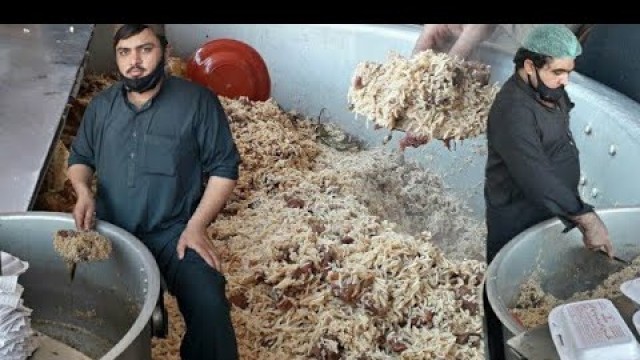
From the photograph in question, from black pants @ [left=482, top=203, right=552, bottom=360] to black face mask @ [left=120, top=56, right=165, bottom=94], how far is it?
0.59 meters

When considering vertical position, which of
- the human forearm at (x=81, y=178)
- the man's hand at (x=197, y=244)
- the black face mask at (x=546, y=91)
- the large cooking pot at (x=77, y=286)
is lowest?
the large cooking pot at (x=77, y=286)

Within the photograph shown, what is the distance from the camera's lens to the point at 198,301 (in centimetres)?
143

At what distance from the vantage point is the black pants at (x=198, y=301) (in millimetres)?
1427

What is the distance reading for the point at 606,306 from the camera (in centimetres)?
123

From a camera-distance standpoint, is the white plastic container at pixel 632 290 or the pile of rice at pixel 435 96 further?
the pile of rice at pixel 435 96

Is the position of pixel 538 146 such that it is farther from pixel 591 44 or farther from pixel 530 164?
pixel 591 44

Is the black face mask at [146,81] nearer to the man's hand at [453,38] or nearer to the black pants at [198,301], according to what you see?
the black pants at [198,301]

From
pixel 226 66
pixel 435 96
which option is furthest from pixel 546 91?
pixel 226 66

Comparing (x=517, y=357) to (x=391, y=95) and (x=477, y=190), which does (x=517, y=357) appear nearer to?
(x=477, y=190)

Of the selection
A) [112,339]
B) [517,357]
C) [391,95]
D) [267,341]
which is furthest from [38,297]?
[517,357]

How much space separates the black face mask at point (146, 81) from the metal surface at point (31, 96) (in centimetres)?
31

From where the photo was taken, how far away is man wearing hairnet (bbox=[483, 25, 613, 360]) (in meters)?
1.32

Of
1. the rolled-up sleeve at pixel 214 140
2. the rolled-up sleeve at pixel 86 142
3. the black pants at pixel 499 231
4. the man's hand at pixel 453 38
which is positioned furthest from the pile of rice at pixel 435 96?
the rolled-up sleeve at pixel 86 142

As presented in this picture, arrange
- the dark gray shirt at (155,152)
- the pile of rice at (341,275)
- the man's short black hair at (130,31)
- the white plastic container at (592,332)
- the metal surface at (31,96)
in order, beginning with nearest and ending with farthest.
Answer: the white plastic container at (592,332), the man's short black hair at (130,31), the dark gray shirt at (155,152), the pile of rice at (341,275), the metal surface at (31,96)
